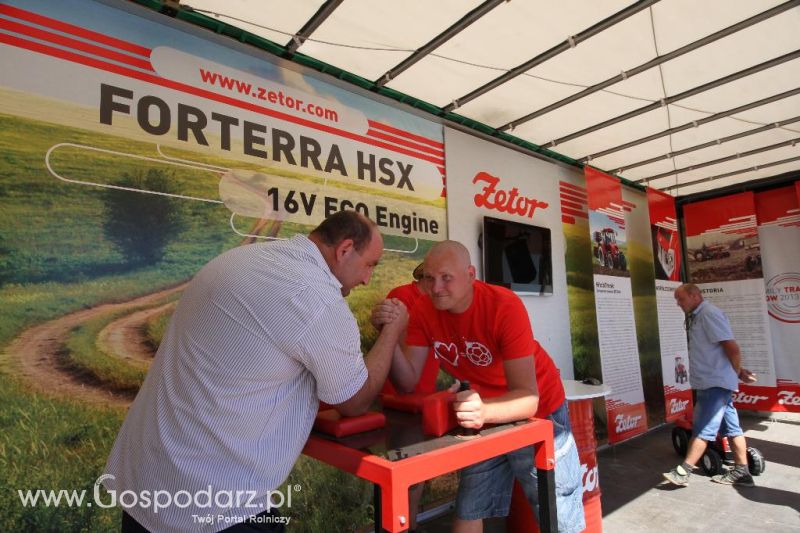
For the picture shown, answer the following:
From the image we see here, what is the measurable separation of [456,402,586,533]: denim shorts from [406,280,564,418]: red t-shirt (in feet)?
0.56

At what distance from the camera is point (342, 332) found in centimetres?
113

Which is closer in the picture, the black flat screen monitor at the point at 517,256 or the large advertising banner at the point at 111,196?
the large advertising banner at the point at 111,196

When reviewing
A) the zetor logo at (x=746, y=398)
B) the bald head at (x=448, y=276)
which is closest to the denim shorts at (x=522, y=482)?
the bald head at (x=448, y=276)

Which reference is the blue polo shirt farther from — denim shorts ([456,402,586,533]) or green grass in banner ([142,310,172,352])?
green grass in banner ([142,310,172,352])

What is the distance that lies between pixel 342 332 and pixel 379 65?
2.44 metres

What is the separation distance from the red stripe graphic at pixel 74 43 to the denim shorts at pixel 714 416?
4791 mm

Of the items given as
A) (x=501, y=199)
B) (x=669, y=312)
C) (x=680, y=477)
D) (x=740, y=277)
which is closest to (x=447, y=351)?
(x=501, y=199)

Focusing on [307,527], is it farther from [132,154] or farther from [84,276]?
[132,154]

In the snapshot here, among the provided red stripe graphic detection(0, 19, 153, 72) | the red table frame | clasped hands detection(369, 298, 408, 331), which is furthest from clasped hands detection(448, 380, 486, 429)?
red stripe graphic detection(0, 19, 153, 72)

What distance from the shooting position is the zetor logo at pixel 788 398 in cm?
571

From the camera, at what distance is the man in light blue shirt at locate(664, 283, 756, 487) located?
12.2 feet

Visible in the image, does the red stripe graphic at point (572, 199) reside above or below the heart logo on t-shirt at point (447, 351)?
above

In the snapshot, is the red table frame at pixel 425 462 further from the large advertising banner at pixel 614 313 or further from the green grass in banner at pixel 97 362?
the large advertising banner at pixel 614 313

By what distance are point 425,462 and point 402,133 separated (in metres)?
2.96
